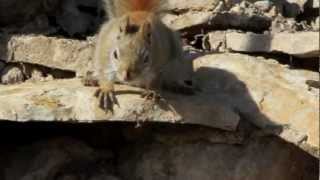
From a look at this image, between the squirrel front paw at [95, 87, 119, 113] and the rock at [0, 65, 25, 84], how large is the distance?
112 centimetres

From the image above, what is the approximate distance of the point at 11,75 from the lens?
5781mm

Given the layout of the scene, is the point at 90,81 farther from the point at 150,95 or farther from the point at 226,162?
the point at 226,162

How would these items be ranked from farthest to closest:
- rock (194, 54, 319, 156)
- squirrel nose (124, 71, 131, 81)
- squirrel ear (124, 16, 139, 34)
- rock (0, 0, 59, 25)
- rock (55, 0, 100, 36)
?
rock (55, 0, 100, 36) → rock (0, 0, 59, 25) → rock (194, 54, 319, 156) → squirrel ear (124, 16, 139, 34) → squirrel nose (124, 71, 131, 81)

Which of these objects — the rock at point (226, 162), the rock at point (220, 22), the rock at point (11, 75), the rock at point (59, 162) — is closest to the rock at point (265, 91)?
the rock at point (226, 162)

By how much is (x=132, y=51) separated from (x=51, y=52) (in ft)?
3.51

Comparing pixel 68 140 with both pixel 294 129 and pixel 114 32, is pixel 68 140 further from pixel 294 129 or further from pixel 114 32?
pixel 294 129

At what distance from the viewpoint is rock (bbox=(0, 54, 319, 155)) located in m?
4.85

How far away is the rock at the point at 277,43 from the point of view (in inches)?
225

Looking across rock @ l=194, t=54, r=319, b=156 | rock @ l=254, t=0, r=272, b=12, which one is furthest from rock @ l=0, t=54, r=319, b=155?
rock @ l=254, t=0, r=272, b=12

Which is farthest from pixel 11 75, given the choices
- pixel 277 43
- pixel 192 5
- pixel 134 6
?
pixel 277 43

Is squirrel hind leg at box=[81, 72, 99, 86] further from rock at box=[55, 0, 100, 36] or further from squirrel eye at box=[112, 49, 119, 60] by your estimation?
rock at box=[55, 0, 100, 36]

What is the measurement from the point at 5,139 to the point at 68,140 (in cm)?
53

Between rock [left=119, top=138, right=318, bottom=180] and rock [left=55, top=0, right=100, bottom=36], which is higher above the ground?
rock [left=55, top=0, right=100, bottom=36]

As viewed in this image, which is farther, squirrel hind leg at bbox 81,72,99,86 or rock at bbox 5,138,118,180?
rock at bbox 5,138,118,180
